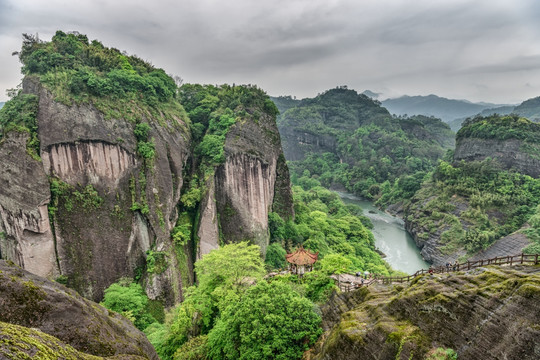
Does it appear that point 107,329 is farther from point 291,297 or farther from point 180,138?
point 180,138

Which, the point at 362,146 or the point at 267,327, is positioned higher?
the point at 362,146

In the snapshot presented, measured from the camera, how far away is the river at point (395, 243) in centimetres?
4673

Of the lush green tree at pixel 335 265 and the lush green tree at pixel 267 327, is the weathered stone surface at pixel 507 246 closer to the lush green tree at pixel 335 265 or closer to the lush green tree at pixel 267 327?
the lush green tree at pixel 335 265

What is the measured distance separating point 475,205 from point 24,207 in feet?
206

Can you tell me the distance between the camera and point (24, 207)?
867 inches

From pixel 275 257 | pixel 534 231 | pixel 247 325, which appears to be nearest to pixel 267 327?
pixel 247 325

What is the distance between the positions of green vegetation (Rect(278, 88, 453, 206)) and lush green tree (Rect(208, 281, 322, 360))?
6873 cm

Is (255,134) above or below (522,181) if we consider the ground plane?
above

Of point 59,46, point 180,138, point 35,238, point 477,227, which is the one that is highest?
point 59,46

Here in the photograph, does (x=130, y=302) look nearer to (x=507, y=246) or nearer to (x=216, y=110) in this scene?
(x=216, y=110)

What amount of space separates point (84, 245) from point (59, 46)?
61.4ft

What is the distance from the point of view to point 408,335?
9.71 m

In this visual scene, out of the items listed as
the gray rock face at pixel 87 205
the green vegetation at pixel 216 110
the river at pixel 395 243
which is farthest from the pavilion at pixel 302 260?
the river at pixel 395 243

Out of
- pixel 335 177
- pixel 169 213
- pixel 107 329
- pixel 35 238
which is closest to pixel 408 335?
pixel 107 329
